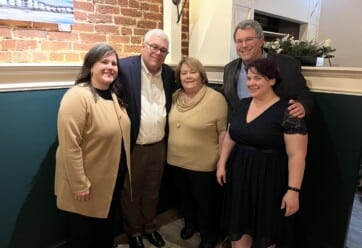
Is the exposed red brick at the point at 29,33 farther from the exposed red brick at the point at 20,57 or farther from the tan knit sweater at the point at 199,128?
the tan knit sweater at the point at 199,128

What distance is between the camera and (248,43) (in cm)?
167

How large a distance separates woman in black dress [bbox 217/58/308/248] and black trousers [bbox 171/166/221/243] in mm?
359

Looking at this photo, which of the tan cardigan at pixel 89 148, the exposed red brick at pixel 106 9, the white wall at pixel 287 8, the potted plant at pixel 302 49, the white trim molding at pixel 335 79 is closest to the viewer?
the tan cardigan at pixel 89 148

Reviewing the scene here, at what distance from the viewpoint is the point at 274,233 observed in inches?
58.7

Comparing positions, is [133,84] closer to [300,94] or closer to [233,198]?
[233,198]

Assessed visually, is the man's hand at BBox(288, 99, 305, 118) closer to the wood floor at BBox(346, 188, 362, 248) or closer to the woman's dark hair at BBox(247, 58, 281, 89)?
the woman's dark hair at BBox(247, 58, 281, 89)

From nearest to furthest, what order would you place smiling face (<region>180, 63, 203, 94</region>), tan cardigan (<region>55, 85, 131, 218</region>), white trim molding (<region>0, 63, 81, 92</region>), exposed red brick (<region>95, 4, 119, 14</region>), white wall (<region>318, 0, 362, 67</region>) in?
tan cardigan (<region>55, 85, 131, 218</region>) → white trim molding (<region>0, 63, 81, 92</region>) → smiling face (<region>180, 63, 203, 94</region>) → exposed red brick (<region>95, 4, 119, 14</region>) → white wall (<region>318, 0, 362, 67</region>)

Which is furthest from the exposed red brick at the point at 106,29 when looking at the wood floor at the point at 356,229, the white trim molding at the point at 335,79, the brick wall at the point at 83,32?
the wood floor at the point at 356,229

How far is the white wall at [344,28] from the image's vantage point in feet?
14.1

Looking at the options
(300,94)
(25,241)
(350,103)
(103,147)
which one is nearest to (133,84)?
(103,147)

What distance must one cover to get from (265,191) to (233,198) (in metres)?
0.20

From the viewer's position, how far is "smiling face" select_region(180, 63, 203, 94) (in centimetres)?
182

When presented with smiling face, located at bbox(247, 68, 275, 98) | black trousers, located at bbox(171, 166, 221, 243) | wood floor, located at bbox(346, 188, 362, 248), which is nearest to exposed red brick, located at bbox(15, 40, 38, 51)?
black trousers, located at bbox(171, 166, 221, 243)

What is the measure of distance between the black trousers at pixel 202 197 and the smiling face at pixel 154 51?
2.45 feet
